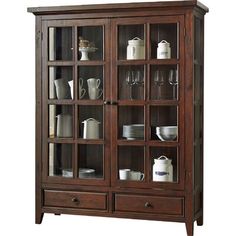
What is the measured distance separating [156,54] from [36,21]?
3.94ft

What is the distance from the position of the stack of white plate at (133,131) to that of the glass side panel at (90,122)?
0.24m

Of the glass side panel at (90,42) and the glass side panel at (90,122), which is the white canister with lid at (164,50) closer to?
the glass side panel at (90,42)

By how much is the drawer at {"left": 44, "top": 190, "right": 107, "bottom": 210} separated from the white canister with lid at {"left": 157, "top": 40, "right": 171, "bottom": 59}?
1339mm

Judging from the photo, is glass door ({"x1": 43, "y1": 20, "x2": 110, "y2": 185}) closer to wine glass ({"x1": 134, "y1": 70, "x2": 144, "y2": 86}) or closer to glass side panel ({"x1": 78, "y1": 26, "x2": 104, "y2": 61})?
glass side panel ({"x1": 78, "y1": 26, "x2": 104, "y2": 61})

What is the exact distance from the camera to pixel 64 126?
5.90 metres

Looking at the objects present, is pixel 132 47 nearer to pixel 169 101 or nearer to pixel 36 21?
pixel 169 101

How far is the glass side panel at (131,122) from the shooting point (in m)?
5.65

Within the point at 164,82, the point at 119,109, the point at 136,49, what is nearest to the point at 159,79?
the point at 164,82

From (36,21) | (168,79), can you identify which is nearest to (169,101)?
(168,79)

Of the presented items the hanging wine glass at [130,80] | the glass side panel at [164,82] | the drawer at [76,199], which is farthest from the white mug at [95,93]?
the drawer at [76,199]

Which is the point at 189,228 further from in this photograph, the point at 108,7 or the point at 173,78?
the point at 108,7

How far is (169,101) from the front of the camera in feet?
18.0

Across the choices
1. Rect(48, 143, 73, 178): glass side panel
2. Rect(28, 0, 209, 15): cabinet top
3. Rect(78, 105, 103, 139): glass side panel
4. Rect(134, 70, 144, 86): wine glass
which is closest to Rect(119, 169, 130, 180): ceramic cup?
Rect(78, 105, 103, 139): glass side panel

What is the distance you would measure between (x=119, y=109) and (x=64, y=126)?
1.89 ft
